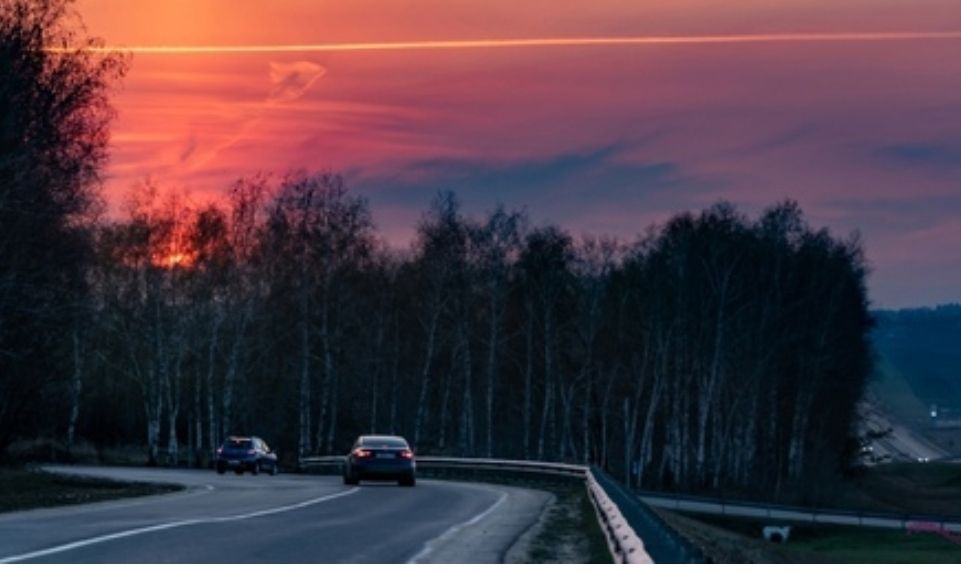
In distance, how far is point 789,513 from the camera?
79.9 meters

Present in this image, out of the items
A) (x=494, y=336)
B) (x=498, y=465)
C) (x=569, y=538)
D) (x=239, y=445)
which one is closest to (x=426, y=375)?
(x=494, y=336)

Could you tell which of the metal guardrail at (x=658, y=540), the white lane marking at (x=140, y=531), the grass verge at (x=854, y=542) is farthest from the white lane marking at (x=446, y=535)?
the grass verge at (x=854, y=542)

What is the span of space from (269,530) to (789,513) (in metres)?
57.7

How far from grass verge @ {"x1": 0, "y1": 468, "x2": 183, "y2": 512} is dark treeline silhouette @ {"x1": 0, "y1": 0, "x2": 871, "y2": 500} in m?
27.8

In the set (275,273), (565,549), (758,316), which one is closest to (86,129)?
(565,549)

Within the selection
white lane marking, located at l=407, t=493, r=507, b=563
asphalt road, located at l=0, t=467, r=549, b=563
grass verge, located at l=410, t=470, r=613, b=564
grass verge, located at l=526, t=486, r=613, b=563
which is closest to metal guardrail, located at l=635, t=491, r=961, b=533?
grass verge, located at l=410, t=470, r=613, b=564

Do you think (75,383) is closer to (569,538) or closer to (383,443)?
(383,443)

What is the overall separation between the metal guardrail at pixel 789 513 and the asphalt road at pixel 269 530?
39.2 m

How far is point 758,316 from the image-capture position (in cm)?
9925

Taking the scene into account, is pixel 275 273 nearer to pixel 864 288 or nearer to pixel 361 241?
pixel 361 241

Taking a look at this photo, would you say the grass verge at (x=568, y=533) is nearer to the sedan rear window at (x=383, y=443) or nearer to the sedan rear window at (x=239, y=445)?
the sedan rear window at (x=383, y=443)

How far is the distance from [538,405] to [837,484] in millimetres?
21006

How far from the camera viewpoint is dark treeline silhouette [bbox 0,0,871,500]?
90.2 m

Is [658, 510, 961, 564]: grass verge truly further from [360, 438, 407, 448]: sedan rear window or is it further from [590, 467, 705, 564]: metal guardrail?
[590, 467, 705, 564]: metal guardrail
